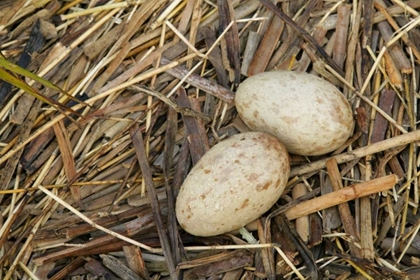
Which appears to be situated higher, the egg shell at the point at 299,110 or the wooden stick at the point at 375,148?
the egg shell at the point at 299,110

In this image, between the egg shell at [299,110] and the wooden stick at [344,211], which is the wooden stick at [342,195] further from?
the egg shell at [299,110]

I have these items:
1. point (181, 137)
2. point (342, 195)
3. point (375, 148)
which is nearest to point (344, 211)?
point (342, 195)

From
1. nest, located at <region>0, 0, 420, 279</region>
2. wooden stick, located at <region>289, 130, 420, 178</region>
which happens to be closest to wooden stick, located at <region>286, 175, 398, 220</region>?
nest, located at <region>0, 0, 420, 279</region>

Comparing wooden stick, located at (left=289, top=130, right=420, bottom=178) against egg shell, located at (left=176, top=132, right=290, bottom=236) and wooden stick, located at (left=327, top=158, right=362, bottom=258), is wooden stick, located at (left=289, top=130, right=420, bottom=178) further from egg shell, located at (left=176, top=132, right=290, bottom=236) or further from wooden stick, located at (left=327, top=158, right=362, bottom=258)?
egg shell, located at (left=176, top=132, right=290, bottom=236)

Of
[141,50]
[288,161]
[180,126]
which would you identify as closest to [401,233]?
[288,161]

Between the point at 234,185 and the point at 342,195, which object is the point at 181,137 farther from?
the point at 342,195

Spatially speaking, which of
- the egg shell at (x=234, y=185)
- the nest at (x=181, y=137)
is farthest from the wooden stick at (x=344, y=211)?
the egg shell at (x=234, y=185)
